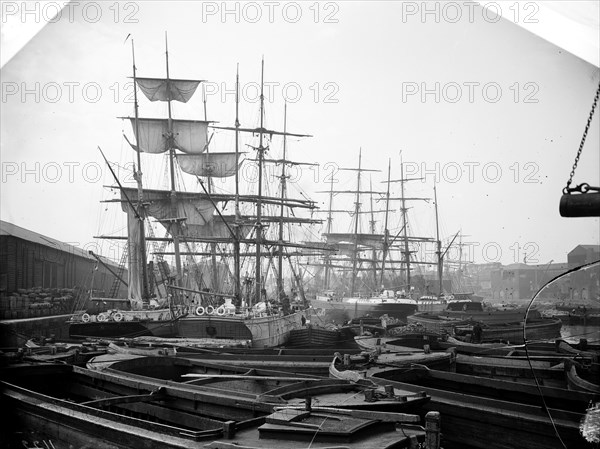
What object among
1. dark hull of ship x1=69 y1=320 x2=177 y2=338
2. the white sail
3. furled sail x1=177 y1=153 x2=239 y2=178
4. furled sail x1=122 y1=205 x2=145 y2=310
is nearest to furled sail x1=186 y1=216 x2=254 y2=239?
the white sail

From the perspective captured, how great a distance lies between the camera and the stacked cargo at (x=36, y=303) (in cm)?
2311

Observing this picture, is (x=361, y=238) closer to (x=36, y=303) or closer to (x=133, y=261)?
(x=133, y=261)

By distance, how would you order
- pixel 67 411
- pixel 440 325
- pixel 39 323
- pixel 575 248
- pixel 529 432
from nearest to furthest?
pixel 529 432 < pixel 67 411 < pixel 575 248 < pixel 39 323 < pixel 440 325

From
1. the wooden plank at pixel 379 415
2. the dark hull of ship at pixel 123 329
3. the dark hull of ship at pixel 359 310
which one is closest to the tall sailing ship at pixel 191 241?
the dark hull of ship at pixel 123 329

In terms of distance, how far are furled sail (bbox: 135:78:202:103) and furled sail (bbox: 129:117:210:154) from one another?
5.29 feet

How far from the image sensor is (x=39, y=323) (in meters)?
24.7

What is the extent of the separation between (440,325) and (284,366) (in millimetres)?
16731

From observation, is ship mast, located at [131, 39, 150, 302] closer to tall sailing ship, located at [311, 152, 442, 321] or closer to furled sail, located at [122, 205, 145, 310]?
furled sail, located at [122, 205, 145, 310]

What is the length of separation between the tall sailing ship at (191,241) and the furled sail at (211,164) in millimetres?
80

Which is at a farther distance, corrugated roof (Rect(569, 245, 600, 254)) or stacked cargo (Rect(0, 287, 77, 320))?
stacked cargo (Rect(0, 287, 77, 320))

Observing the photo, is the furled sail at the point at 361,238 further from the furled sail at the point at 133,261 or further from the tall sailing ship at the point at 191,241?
the furled sail at the point at 133,261

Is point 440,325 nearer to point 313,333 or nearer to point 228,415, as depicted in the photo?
point 313,333

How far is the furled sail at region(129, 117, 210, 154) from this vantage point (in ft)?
131

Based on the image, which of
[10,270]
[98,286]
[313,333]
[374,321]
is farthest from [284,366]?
[98,286]
